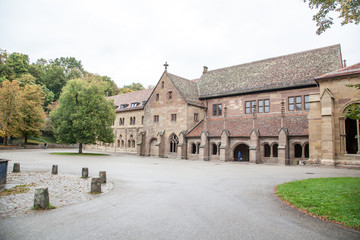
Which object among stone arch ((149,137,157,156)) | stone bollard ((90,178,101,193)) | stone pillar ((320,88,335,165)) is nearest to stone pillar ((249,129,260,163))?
stone pillar ((320,88,335,165))

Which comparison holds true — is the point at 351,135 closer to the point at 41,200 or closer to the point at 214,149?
the point at 214,149

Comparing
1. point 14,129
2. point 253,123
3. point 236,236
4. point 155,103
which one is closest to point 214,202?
point 236,236

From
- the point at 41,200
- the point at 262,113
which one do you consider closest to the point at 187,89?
the point at 262,113

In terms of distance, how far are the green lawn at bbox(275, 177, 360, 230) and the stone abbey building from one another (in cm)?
1146

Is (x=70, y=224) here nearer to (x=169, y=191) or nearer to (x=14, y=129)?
(x=169, y=191)

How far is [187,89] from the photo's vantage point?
38812mm

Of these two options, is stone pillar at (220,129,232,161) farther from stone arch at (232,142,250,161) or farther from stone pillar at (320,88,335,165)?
stone pillar at (320,88,335,165)

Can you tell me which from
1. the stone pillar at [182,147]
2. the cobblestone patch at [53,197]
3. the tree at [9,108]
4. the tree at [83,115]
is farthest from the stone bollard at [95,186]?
the tree at [9,108]

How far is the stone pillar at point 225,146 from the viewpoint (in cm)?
2945

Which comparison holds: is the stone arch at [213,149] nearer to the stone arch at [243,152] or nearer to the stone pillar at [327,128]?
the stone arch at [243,152]

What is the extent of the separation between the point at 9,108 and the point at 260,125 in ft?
144

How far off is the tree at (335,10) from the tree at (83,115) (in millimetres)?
30308

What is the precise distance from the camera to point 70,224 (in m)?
6.10

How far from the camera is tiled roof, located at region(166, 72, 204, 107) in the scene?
36.8m
